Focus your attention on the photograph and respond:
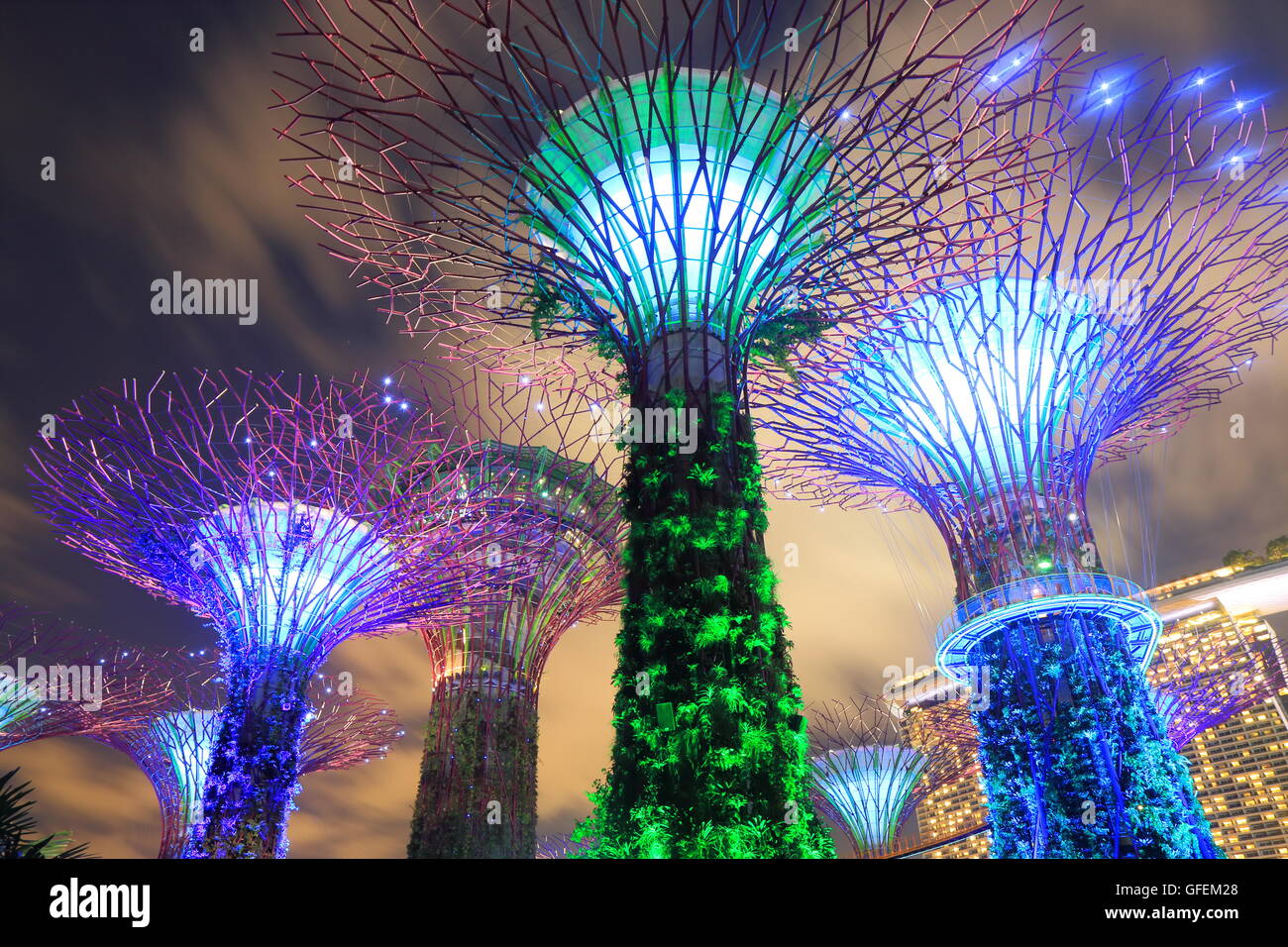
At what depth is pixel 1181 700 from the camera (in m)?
26.5

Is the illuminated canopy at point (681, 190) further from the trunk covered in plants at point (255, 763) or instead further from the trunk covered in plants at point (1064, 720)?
the trunk covered in plants at point (255, 763)

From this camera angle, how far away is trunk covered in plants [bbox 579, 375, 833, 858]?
7059mm

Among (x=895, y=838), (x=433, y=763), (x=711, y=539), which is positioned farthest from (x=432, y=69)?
(x=895, y=838)

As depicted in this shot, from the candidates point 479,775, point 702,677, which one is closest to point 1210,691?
point 479,775

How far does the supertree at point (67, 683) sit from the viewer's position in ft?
81.6

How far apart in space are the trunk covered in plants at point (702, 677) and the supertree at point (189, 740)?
21.3 m

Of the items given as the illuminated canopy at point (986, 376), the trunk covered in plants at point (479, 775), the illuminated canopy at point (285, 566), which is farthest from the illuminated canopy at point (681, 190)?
the trunk covered in plants at point (479, 775)

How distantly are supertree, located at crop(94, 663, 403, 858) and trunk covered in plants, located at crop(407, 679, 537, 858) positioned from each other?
22.8 ft

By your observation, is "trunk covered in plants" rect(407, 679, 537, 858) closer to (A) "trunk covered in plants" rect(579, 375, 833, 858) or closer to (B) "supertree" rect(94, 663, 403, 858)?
(B) "supertree" rect(94, 663, 403, 858)

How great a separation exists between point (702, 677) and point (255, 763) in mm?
10493

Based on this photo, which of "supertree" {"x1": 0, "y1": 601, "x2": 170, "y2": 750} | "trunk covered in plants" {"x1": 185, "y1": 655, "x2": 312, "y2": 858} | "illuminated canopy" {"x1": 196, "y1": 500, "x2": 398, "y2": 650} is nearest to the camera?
"trunk covered in plants" {"x1": 185, "y1": 655, "x2": 312, "y2": 858}

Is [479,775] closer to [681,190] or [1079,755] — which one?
[1079,755]

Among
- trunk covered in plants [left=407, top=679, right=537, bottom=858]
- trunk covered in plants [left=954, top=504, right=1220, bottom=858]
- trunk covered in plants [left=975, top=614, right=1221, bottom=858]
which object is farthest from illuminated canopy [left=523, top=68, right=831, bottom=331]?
trunk covered in plants [left=407, top=679, right=537, bottom=858]
